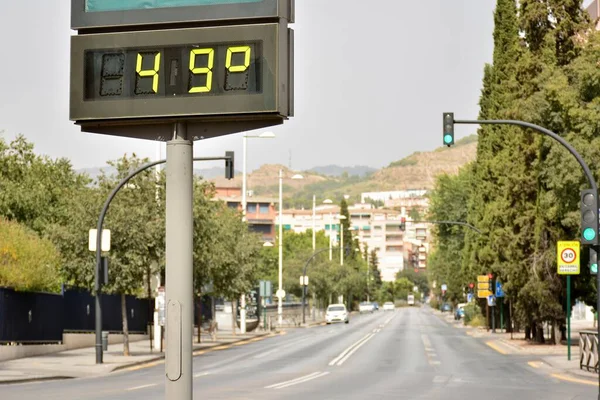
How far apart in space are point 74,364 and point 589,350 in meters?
15.8

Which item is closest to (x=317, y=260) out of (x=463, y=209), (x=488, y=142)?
(x=463, y=209)

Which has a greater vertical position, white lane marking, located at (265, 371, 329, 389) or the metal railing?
the metal railing

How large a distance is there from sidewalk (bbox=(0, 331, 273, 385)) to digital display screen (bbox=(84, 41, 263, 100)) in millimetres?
20624

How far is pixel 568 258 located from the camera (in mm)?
37312

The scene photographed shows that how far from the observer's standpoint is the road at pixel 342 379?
24.2m

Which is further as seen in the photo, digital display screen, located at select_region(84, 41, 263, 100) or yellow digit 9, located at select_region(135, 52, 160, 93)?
yellow digit 9, located at select_region(135, 52, 160, 93)

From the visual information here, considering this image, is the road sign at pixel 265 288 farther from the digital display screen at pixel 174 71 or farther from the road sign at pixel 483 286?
the digital display screen at pixel 174 71

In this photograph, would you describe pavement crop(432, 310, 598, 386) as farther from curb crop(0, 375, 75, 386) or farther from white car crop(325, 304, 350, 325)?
white car crop(325, 304, 350, 325)

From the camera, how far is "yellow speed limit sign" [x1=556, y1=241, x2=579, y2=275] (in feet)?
122

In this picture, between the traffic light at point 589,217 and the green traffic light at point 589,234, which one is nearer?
the traffic light at point 589,217

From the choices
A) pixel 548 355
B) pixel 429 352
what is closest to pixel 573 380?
pixel 548 355

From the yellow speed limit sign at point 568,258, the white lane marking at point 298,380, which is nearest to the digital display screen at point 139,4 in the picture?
the white lane marking at point 298,380

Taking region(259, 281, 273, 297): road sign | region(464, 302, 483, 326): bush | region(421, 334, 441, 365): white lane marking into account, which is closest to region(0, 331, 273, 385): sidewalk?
region(421, 334, 441, 365): white lane marking

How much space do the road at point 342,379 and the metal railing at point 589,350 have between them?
4.33 feet
